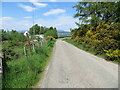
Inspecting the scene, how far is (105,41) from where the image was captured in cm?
1006

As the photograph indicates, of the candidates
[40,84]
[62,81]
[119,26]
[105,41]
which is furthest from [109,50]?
[40,84]

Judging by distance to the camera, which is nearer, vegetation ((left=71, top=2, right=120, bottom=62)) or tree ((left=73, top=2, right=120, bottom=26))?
vegetation ((left=71, top=2, right=120, bottom=62))

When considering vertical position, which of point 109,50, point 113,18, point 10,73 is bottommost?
point 10,73

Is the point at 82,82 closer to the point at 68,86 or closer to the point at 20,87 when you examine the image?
the point at 68,86

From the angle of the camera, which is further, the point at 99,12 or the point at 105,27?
the point at 99,12

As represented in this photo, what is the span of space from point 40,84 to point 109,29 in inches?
343

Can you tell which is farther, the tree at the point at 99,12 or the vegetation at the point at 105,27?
the tree at the point at 99,12

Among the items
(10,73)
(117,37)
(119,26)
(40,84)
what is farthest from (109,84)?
(119,26)

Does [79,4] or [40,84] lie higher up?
[79,4]

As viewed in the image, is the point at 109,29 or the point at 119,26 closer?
the point at 119,26

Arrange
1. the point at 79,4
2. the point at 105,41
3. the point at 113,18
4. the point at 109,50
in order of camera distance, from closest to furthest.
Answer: the point at 109,50 → the point at 105,41 → the point at 113,18 → the point at 79,4

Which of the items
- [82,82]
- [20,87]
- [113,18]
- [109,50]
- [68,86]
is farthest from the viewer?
[113,18]

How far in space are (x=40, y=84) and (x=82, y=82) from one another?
1904 millimetres

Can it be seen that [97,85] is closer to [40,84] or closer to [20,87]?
[40,84]
